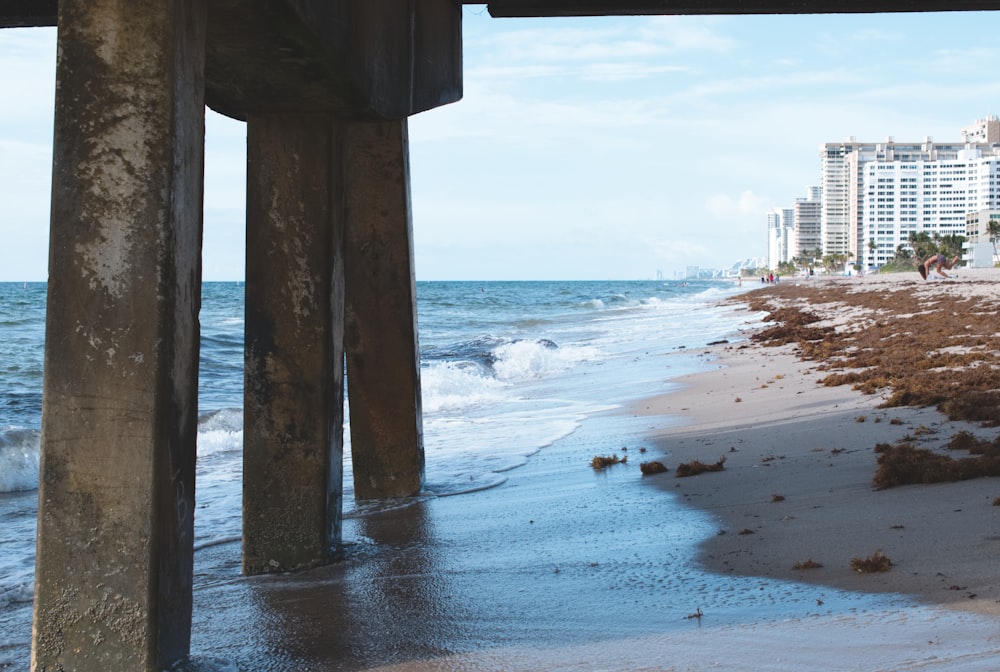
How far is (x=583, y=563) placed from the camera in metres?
5.11

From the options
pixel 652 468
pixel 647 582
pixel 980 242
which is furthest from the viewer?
pixel 980 242

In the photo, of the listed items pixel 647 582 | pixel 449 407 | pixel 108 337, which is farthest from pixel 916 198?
pixel 108 337

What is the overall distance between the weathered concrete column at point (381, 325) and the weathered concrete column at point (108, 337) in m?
3.76

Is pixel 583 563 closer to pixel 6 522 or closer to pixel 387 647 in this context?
pixel 387 647

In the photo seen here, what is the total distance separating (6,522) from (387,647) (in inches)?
190

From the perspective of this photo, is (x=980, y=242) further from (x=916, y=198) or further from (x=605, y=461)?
(x=605, y=461)

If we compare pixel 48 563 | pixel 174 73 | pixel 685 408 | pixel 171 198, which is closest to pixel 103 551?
pixel 48 563

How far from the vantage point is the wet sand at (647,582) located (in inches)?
145

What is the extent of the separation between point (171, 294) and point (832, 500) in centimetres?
417

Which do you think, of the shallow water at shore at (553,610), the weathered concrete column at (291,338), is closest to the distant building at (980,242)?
the shallow water at shore at (553,610)

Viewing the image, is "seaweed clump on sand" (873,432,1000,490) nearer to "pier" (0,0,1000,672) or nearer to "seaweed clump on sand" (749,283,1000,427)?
"seaweed clump on sand" (749,283,1000,427)

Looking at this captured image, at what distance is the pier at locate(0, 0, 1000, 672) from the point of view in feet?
11.5

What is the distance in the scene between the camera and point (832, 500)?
5.98m

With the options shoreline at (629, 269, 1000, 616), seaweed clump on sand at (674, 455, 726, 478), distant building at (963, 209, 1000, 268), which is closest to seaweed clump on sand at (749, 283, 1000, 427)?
shoreline at (629, 269, 1000, 616)
